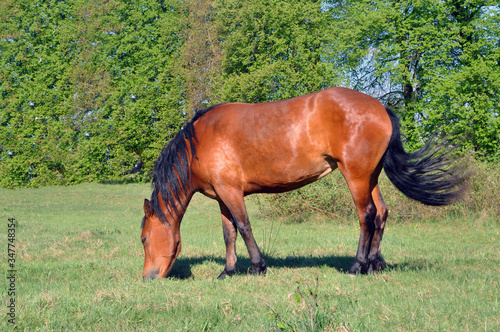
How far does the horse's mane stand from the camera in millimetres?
6289

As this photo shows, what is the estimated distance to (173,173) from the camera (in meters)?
6.32

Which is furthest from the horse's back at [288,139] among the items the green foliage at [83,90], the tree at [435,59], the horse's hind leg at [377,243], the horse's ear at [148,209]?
the green foliage at [83,90]

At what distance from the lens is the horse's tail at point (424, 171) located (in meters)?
6.10

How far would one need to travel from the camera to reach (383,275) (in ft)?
18.5

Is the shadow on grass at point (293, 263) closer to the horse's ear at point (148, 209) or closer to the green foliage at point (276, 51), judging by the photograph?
the horse's ear at point (148, 209)

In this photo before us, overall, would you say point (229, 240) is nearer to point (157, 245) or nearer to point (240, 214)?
point (240, 214)

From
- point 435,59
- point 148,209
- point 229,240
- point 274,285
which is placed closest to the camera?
point 274,285

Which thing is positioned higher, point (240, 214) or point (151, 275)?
point (240, 214)

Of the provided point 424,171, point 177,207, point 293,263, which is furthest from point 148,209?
point 424,171

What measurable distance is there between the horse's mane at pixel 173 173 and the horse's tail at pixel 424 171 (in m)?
2.89

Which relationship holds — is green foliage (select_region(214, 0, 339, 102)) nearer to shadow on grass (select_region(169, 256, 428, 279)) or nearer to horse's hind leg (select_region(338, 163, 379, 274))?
shadow on grass (select_region(169, 256, 428, 279))

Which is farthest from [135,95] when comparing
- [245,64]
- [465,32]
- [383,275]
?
[383,275]

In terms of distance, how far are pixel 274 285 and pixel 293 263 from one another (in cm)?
185

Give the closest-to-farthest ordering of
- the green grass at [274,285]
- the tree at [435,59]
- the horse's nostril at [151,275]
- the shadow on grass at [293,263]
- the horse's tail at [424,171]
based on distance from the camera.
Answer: the green grass at [274,285]
the horse's nostril at [151,275]
the horse's tail at [424,171]
the shadow on grass at [293,263]
the tree at [435,59]
